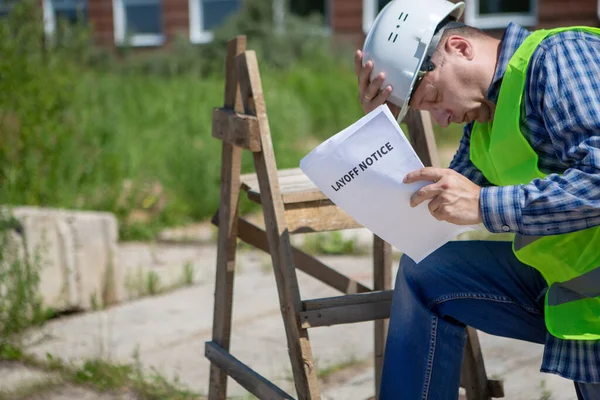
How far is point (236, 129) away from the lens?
8.33 feet

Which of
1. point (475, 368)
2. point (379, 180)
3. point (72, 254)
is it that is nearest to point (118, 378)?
point (72, 254)

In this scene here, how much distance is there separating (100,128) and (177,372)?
3339 mm

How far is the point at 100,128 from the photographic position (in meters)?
6.57

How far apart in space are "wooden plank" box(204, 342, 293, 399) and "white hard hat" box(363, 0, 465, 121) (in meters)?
0.90

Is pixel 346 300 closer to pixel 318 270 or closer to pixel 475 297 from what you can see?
pixel 475 297

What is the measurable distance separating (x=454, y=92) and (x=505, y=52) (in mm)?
149

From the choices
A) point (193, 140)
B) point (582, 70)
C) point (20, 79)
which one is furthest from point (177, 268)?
point (582, 70)

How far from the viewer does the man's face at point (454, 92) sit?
202 cm

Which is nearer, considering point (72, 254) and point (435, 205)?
point (435, 205)

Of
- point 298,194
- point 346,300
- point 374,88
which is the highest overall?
point 374,88

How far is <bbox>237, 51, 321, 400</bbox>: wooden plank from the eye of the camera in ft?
7.57

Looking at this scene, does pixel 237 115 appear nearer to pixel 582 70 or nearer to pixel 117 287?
pixel 582 70

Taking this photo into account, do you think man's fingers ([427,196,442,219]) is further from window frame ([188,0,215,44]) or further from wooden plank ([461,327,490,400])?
window frame ([188,0,215,44])

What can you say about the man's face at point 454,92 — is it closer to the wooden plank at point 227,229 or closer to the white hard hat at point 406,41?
the white hard hat at point 406,41
